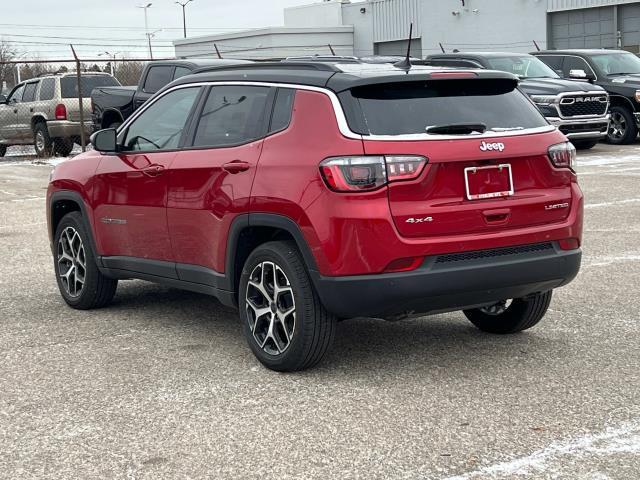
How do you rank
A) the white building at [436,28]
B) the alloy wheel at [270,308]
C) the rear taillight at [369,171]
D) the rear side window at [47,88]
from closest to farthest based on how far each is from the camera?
the rear taillight at [369,171] < the alloy wheel at [270,308] < the rear side window at [47,88] < the white building at [436,28]

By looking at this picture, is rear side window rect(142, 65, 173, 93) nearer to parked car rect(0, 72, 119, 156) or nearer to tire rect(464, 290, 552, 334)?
parked car rect(0, 72, 119, 156)

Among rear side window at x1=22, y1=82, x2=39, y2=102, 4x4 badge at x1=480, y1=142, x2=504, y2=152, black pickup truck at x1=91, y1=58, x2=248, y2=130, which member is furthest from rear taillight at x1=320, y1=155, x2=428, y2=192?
rear side window at x1=22, y1=82, x2=39, y2=102

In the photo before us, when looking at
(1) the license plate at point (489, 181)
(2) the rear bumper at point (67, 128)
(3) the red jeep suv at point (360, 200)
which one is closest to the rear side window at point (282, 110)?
(3) the red jeep suv at point (360, 200)

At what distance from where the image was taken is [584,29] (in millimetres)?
46094

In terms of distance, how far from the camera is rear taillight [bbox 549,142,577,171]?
5.86 metres

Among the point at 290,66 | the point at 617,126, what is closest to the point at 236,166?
the point at 290,66

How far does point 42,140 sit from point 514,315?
18.6 metres

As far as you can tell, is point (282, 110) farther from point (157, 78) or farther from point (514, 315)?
point (157, 78)

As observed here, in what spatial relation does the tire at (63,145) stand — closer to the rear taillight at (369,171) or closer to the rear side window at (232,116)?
the rear side window at (232,116)

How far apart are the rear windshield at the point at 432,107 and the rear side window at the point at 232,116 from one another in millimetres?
694

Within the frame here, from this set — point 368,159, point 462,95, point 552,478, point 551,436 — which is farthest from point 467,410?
point 462,95

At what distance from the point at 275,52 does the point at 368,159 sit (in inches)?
2266

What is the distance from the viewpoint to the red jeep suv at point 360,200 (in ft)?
17.6

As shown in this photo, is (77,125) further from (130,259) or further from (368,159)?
(368,159)
